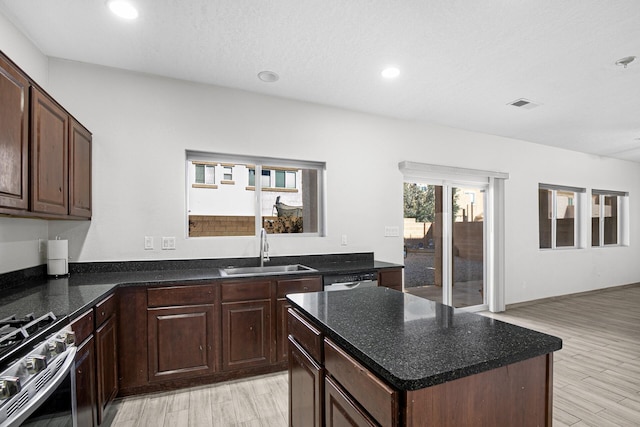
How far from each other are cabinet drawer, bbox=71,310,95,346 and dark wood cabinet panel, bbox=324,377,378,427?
1.34m

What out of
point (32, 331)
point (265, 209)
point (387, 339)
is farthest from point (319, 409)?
point (265, 209)

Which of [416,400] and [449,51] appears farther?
[449,51]

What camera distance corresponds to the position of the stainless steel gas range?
42.9 inches

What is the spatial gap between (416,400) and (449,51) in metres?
2.61

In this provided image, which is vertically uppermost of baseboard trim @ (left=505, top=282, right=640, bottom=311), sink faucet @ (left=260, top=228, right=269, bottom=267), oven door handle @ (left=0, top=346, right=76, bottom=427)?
sink faucet @ (left=260, top=228, right=269, bottom=267)

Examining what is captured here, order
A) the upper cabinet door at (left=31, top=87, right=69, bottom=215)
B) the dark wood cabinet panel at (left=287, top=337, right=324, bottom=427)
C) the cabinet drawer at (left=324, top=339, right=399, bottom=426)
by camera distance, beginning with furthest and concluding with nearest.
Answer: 1. the upper cabinet door at (left=31, top=87, right=69, bottom=215)
2. the dark wood cabinet panel at (left=287, top=337, right=324, bottom=427)
3. the cabinet drawer at (left=324, top=339, right=399, bottom=426)

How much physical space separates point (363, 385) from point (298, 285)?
1.90 meters

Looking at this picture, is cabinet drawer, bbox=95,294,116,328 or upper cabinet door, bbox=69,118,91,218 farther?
upper cabinet door, bbox=69,118,91,218

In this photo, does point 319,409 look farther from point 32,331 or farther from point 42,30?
point 42,30

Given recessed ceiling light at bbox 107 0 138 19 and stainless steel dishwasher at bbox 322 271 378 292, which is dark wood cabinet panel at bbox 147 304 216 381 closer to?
stainless steel dishwasher at bbox 322 271 378 292

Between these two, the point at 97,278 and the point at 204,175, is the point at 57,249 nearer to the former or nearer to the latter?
the point at 97,278

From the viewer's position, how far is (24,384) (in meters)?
1.15

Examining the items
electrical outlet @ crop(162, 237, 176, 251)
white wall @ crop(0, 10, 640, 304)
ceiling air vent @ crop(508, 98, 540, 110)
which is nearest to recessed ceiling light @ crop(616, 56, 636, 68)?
ceiling air vent @ crop(508, 98, 540, 110)

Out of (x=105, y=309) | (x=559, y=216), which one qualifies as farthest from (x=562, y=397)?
(x=559, y=216)
